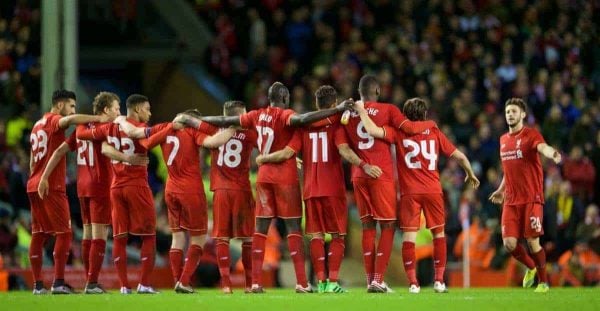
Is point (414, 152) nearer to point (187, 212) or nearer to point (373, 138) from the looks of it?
point (373, 138)

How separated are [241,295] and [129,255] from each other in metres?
7.63

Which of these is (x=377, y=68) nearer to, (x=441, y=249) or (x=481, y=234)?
(x=481, y=234)

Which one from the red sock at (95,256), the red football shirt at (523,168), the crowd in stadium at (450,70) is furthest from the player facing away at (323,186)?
the crowd in stadium at (450,70)

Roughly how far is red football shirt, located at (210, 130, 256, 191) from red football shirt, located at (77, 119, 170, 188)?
0.79 m

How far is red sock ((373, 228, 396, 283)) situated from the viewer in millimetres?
18594

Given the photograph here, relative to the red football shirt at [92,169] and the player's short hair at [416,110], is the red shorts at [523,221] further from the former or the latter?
the red football shirt at [92,169]

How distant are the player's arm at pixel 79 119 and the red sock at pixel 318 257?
2943 mm

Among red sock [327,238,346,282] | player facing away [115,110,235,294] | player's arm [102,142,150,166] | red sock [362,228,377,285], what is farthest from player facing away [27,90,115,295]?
red sock [362,228,377,285]

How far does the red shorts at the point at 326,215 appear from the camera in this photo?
18.8 meters

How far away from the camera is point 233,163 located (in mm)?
19141

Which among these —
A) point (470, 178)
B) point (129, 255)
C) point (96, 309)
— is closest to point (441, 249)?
point (470, 178)

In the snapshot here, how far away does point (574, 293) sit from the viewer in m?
19.7

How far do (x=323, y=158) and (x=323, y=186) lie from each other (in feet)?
1.12

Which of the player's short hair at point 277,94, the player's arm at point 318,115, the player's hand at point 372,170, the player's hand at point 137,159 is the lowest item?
the player's hand at point 372,170
